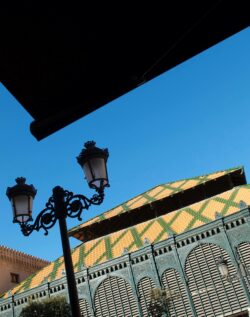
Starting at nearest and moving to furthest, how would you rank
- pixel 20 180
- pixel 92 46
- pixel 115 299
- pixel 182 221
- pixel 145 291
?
1. pixel 92 46
2. pixel 20 180
3. pixel 145 291
4. pixel 115 299
5. pixel 182 221

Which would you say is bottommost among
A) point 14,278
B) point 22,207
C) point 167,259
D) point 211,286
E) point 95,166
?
point 211,286

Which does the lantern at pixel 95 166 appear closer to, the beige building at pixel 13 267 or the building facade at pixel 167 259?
the building facade at pixel 167 259

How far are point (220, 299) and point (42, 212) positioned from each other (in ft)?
55.2

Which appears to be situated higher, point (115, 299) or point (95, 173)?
point (95, 173)

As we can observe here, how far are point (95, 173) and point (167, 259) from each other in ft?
58.5

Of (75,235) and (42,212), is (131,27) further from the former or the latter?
(75,235)

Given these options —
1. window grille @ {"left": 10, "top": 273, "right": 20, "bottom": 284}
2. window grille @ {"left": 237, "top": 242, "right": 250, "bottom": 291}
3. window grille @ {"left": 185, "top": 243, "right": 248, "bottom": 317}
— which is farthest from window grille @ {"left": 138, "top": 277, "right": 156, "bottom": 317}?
window grille @ {"left": 10, "top": 273, "right": 20, "bottom": 284}

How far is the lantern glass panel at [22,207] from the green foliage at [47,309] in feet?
53.4

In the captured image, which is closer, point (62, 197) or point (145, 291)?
point (62, 197)

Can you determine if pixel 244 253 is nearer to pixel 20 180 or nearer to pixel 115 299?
pixel 115 299

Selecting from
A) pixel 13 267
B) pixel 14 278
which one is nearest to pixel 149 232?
pixel 13 267

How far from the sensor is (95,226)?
1125 inches

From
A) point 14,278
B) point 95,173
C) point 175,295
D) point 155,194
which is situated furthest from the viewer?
point 14,278

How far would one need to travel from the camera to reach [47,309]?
19.8 metres
